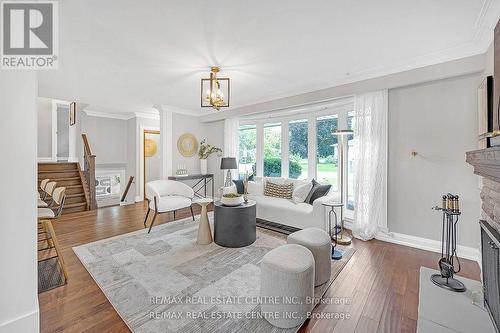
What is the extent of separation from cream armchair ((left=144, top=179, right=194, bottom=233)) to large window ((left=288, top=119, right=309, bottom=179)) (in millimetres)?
2281

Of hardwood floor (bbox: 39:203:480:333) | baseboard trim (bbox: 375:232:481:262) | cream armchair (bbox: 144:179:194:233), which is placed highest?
cream armchair (bbox: 144:179:194:233)

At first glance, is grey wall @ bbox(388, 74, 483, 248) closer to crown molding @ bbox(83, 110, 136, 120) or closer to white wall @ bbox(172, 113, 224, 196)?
white wall @ bbox(172, 113, 224, 196)

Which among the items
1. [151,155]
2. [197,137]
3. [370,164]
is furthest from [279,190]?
[151,155]

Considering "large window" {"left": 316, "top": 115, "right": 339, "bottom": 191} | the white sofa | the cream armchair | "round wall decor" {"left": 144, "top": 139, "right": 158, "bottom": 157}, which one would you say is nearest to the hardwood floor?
the white sofa

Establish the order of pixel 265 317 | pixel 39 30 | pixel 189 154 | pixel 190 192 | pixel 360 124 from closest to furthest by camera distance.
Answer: pixel 265 317
pixel 39 30
pixel 360 124
pixel 190 192
pixel 189 154

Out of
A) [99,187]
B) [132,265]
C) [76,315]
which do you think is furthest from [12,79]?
[99,187]

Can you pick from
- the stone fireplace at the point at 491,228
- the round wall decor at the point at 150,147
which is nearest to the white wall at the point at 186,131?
the round wall decor at the point at 150,147

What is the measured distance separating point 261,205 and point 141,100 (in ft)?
11.8

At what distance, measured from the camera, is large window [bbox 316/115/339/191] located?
4.09 meters

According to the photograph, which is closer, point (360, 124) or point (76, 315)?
point (76, 315)

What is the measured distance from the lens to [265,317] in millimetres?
1702

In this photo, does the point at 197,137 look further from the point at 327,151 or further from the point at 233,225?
the point at 233,225

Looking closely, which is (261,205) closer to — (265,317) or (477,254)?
(265,317)

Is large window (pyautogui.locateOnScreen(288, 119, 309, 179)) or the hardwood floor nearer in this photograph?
the hardwood floor
